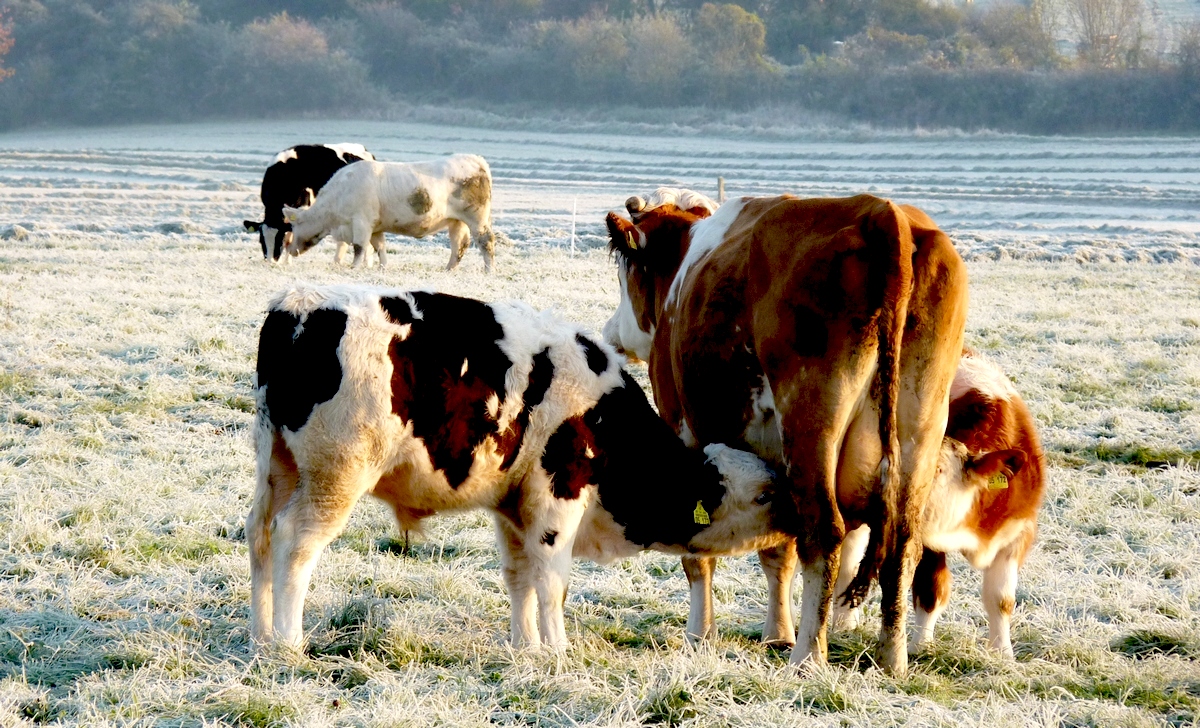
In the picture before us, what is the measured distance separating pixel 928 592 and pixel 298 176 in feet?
56.4

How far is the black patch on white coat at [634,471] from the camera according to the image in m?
4.78

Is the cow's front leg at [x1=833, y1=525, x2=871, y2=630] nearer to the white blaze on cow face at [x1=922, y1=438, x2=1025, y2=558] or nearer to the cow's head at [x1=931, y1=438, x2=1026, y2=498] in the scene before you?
the white blaze on cow face at [x1=922, y1=438, x2=1025, y2=558]

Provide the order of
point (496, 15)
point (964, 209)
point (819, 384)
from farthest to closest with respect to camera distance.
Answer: point (496, 15), point (964, 209), point (819, 384)

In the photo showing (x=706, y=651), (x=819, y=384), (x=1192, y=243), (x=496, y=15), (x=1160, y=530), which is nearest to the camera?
(x=819, y=384)

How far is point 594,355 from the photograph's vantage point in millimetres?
5082

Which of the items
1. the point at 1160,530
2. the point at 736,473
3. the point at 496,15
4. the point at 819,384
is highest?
the point at 496,15

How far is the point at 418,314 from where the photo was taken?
4.77 m

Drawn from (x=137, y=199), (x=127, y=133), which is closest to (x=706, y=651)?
(x=137, y=199)

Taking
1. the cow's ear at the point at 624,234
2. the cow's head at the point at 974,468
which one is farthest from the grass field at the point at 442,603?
the cow's ear at the point at 624,234

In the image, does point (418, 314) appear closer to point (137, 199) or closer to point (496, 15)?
point (137, 199)

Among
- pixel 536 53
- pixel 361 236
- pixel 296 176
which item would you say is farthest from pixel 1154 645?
pixel 536 53

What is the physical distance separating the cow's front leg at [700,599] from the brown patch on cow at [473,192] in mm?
13716

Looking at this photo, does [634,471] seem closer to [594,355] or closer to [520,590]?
[594,355]

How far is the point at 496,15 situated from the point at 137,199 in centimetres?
4477
